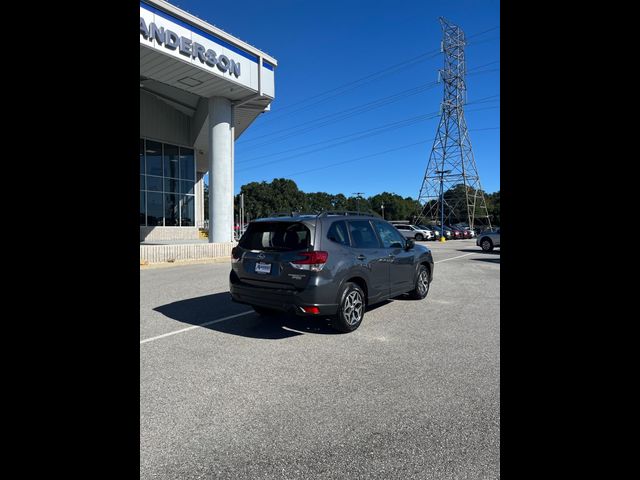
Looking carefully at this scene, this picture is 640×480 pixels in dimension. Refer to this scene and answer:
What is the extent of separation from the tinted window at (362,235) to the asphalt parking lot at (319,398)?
1224mm

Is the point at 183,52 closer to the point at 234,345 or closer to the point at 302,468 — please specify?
the point at 234,345

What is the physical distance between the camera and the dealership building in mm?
15852

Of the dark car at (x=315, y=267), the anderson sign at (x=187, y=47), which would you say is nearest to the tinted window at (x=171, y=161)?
the anderson sign at (x=187, y=47)

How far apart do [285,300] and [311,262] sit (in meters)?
0.62

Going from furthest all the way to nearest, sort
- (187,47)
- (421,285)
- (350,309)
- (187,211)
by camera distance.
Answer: (187,211) < (187,47) < (421,285) < (350,309)

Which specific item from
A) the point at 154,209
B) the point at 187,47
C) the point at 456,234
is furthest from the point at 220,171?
the point at 456,234

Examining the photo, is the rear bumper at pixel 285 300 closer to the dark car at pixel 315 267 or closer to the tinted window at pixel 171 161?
the dark car at pixel 315 267

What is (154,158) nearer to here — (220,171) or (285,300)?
(220,171)

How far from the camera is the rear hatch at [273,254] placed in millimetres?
5090

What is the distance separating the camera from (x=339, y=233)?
18.4 feet

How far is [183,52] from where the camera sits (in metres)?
16.1

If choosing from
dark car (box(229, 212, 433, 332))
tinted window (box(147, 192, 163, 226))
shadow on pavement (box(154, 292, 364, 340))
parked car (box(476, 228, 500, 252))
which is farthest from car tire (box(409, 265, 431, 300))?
tinted window (box(147, 192, 163, 226))
